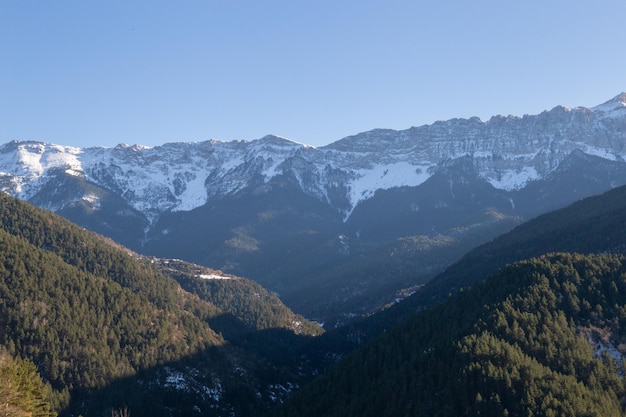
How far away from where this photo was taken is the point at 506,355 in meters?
130

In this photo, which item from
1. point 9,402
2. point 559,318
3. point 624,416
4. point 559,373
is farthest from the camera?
point 559,318

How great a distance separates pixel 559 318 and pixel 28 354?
14609cm

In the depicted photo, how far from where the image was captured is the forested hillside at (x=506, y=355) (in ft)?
389

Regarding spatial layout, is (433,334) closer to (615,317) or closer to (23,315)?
(615,317)

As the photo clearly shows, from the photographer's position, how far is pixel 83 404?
573 feet

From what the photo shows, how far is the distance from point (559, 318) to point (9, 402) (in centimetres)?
11940

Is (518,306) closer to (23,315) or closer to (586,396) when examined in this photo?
(586,396)

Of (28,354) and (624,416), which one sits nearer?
(624,416)

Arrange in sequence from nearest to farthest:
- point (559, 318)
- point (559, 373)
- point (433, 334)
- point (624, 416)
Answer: point (624, 416) → point (559, 373) → point (559, 318) → point (433, 334)

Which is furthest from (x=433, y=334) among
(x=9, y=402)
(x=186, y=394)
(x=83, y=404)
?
(x=9, y=402)

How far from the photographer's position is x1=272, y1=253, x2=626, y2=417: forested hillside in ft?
389

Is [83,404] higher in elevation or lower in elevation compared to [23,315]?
lower

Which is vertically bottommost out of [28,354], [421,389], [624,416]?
[624,416]

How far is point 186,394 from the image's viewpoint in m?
193
